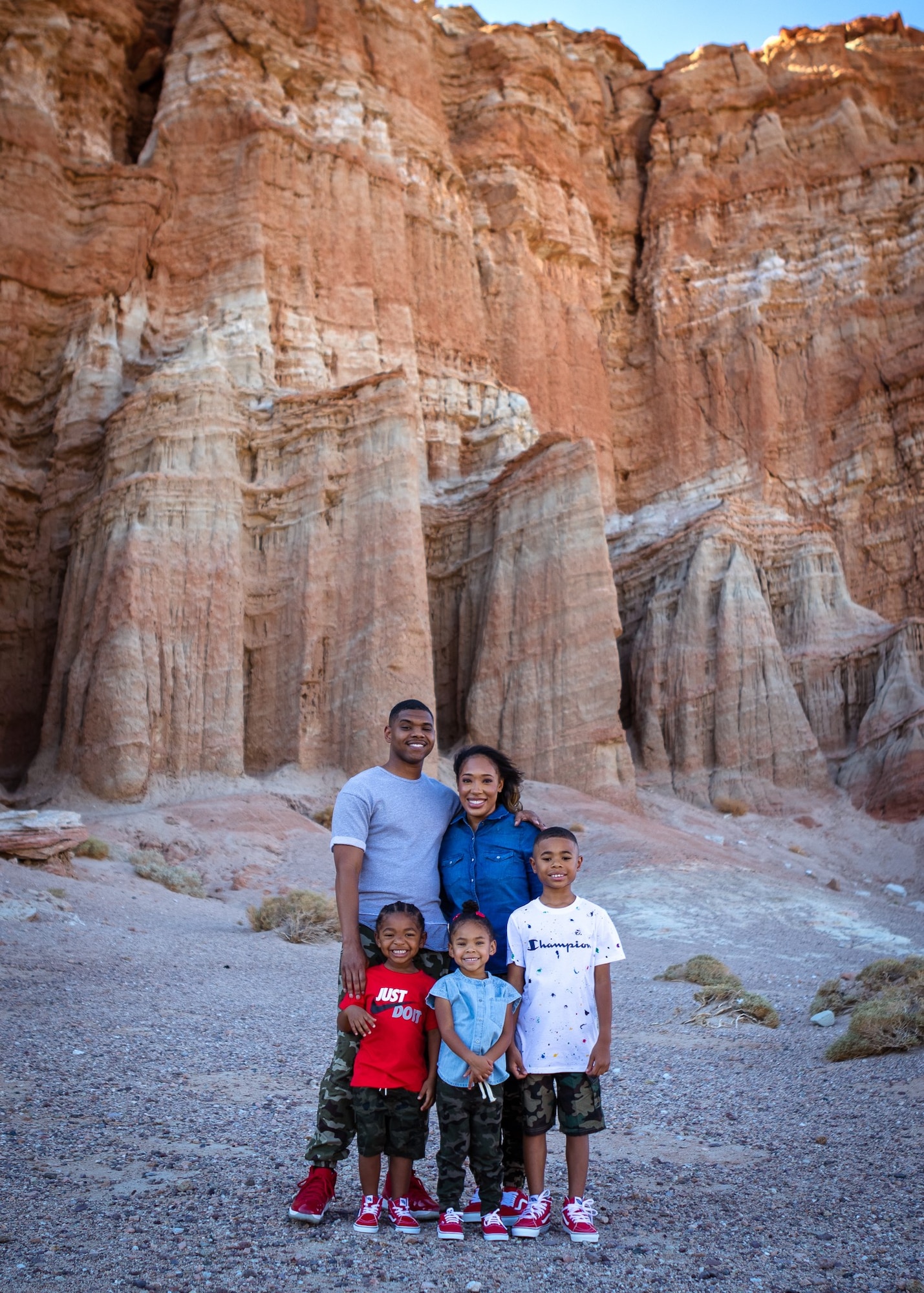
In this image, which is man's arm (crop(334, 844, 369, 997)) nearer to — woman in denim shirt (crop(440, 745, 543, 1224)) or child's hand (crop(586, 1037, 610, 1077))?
woman in denim shirt (crop(440, 745, 543, 1224))

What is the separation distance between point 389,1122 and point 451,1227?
0.46 metres

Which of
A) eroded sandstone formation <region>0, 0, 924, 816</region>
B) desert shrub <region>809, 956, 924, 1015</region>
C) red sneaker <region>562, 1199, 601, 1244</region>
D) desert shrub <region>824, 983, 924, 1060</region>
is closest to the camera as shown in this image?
red sneaker <region>562, 1199, 601, 1244</region>

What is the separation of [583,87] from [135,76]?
2724 cm

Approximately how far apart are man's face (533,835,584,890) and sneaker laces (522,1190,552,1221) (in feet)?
4.05

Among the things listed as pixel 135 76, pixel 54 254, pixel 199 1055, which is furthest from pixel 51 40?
pixel 199 1055

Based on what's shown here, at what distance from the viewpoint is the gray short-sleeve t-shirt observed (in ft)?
14.5

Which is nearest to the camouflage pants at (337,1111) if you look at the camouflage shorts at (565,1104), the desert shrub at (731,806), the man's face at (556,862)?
the camouflage shorts at (565,1104)

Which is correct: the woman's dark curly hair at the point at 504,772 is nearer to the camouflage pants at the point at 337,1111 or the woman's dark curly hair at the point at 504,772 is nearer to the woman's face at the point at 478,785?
the woman's face at the point at 478,785

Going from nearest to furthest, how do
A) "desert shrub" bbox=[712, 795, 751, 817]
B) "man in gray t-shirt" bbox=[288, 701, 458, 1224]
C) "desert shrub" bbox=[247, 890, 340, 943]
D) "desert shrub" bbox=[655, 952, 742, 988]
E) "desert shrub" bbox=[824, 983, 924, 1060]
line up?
"man in gray t-shirt" bbox=[288, 701, 458, 1224] < "desert shrub" bbox=[824, 983, 924, 1060] < "desert shrub" bbox=[655, 952, 742, 988] < "desert shrub" bbox=[247, 890, 340, 943] < "desert shrub" bbox=[712, 795, 751, 817]

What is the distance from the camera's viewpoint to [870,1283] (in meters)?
3.43

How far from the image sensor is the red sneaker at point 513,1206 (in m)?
4.02

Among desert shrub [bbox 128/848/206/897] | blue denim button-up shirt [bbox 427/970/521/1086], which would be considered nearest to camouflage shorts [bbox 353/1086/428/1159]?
blue denim button-up shirt [bbox 427/970/521/1086]

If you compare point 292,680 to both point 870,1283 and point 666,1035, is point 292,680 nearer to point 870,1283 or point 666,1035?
point 666,1035

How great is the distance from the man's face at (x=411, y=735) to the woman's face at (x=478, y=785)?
0.23 metres
